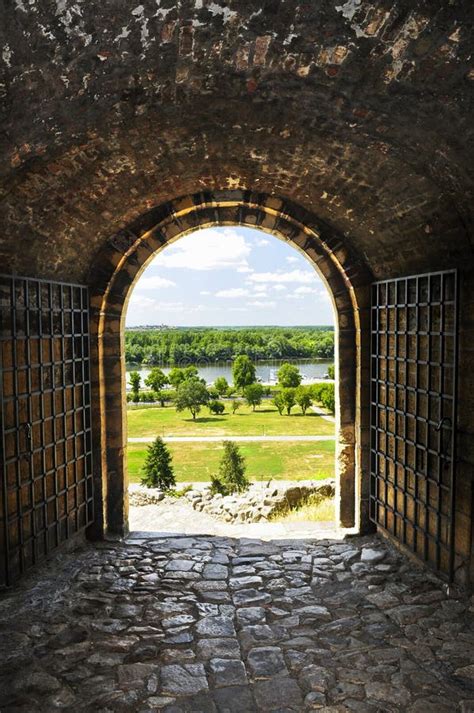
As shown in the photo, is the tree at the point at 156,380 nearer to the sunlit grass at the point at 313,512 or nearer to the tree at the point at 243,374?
the tree at the point at 243,374

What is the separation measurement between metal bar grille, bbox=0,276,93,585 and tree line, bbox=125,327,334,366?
202 feet

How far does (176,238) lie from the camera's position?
6.24m

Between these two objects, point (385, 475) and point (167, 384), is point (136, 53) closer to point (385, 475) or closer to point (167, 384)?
point (385, 475)

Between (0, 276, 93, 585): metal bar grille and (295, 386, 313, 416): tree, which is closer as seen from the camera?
(0, 276, 93, 585): metal bar grille

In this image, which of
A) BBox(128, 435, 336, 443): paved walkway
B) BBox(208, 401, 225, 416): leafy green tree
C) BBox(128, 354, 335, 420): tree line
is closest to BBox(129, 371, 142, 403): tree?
BBox(128, 354, 335, 420): tree line

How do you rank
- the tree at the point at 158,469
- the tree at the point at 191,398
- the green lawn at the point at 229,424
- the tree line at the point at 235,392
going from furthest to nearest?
the tree line at the point at 235,392 < the tree at the point at 191,398 < the green lawn at the point at 229,424 < the tree at the point at 158,469

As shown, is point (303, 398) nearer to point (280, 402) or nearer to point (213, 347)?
point (280, 402)

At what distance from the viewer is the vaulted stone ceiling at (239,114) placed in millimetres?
2602

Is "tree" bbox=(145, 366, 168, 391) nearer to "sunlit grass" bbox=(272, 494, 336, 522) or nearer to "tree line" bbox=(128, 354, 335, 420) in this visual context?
"tree line" bbox=(128, 354, 335, 420)

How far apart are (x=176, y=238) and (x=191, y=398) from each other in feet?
123

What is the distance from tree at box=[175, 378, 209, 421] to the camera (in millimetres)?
43188

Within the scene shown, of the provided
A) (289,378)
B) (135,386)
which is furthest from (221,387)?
(135,386)

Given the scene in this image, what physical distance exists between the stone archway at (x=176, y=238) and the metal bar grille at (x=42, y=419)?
23cm

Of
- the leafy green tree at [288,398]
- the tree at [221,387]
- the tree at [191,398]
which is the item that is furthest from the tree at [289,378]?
the tree at [191,398]
